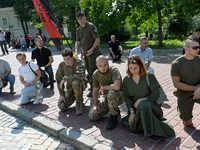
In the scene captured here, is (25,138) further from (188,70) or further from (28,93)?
(188,70)

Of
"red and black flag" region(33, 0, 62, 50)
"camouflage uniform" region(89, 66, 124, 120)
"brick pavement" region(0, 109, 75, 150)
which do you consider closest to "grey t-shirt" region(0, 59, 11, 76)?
"red and black flag" region(33, 0, 62, 50)

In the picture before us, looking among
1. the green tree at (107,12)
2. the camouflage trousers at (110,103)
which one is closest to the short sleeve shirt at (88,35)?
the camouflage trousers at (110,103)

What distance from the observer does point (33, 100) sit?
563cm

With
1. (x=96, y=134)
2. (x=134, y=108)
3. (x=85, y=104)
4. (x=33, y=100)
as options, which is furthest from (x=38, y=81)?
(x=134, y=108)

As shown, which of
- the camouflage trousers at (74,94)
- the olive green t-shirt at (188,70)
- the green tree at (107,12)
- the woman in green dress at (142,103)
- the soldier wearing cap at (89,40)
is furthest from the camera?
the green tree at (107,12)

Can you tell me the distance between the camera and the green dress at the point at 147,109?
319 centimetres

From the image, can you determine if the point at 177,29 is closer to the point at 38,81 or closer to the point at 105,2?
the point at 105,2

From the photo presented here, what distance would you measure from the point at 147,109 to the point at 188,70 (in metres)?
0.96

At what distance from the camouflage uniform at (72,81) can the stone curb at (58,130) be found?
0.61 m

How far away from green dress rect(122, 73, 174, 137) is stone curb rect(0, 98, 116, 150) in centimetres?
68

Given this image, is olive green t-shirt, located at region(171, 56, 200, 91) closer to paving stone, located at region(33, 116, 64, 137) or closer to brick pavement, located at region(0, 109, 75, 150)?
brick pavement, located at region(0, 109, 75, 150)

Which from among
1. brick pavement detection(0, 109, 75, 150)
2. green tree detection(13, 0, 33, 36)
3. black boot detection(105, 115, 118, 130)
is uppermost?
green tree detection(13, 0, 33, 36)

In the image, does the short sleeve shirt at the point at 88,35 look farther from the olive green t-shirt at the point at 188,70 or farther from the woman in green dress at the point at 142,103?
the olive green t-shirt at the point at 188,70

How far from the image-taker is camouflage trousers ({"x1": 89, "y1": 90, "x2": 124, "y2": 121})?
3.74m
